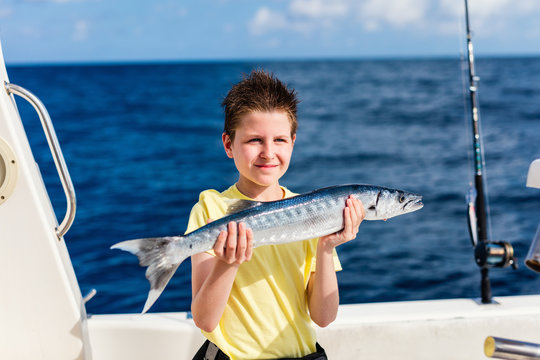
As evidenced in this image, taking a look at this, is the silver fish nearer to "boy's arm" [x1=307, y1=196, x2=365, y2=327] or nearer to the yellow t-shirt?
"boy's arm" [x1=307, y1=196, x2=365, y2=327]

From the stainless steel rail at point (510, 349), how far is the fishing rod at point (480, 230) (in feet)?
5.62

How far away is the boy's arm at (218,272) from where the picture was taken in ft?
5.73

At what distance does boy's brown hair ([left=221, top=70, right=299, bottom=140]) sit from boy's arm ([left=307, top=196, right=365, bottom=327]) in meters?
0.49

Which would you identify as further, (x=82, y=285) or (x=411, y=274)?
(x=411, y=274)

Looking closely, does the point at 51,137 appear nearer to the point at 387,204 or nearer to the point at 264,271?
the point at 264,271

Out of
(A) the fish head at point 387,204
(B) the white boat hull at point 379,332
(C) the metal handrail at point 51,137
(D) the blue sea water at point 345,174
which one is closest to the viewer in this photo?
(A) the fish head at point 387,204

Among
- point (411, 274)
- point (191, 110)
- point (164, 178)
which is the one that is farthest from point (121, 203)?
point (191, 110)

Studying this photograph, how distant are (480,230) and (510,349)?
7.41 ft

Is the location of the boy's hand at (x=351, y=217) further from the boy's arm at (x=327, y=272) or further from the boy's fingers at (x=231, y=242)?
the boy's fingers at (x=231, y=242)

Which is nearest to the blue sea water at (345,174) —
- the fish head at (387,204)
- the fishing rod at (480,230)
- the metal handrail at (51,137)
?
the metal handrail at (51,137)

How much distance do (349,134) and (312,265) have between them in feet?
73.7

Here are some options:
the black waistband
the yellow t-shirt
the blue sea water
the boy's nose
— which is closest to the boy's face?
the boy's nose

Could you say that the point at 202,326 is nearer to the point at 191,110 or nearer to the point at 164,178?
the point at 164,178

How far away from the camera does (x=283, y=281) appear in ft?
6.75
